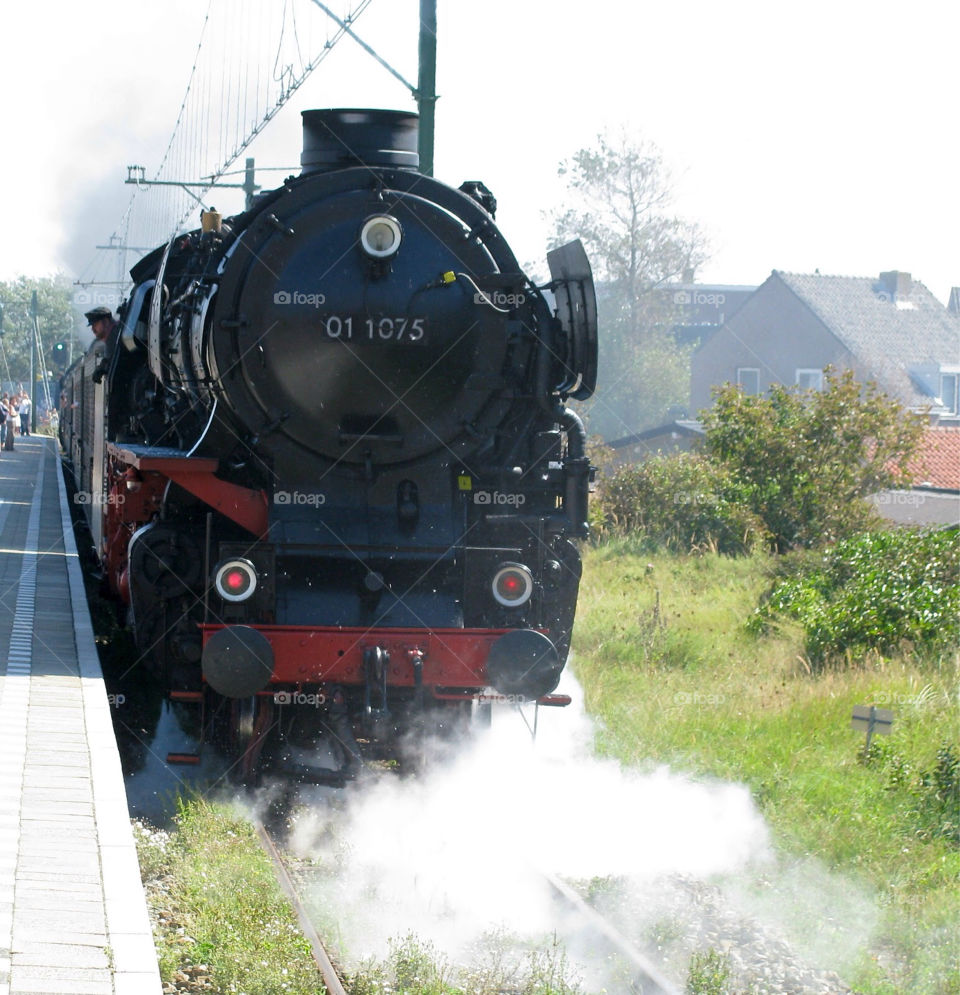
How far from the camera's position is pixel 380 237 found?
6609 mm

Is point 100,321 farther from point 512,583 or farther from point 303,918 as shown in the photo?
point 303,918

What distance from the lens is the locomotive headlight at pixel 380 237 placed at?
6590 millimetres

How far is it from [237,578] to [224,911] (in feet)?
6.10

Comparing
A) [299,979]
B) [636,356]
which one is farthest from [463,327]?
[636,356]

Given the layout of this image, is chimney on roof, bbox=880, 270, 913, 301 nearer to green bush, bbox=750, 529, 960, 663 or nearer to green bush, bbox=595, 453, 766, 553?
green bush, bbox=595, 453, 766, 553

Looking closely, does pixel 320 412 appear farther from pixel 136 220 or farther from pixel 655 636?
pixel 136 220

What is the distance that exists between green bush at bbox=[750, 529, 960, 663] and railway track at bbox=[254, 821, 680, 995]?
500 cm

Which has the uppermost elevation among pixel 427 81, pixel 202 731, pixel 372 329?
pixel 427 81

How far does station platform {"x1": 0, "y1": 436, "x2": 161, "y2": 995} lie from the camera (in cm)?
340

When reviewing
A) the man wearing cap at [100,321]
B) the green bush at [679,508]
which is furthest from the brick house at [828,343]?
the man wearing cap at [100,321]

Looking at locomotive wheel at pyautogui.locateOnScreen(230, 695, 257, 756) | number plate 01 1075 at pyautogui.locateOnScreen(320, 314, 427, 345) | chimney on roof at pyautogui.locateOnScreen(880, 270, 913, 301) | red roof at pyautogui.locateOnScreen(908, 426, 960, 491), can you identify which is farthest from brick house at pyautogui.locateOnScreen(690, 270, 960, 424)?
locomotive wheel at pyautogui.locateOnScreen(230, 695, 257, 756)

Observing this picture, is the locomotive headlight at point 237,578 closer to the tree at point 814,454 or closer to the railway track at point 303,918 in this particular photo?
the railway track at point 303,918

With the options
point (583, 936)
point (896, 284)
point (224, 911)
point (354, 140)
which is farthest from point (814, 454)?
point (896, 284)

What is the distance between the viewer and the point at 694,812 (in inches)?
264
